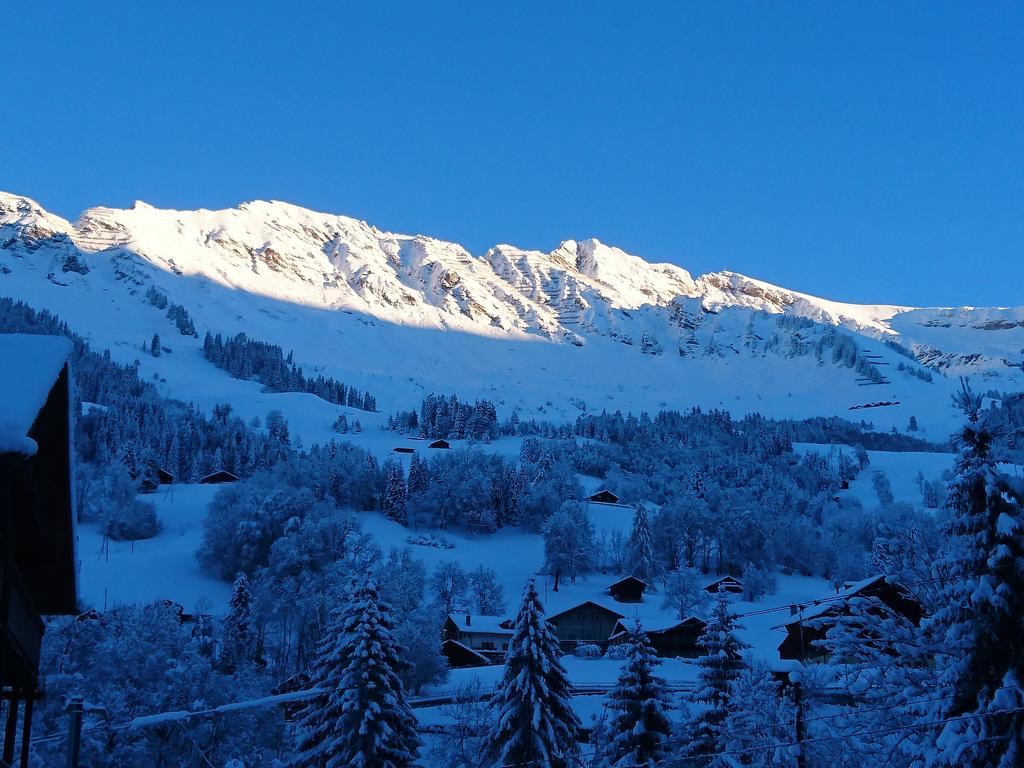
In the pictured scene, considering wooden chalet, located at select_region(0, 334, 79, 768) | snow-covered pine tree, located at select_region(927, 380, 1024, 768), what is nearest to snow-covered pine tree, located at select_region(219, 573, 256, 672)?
wooden chalet, located at select_region(0, 334, 79, 768)

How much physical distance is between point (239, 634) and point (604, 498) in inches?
2830

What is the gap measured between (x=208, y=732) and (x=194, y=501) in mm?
81822

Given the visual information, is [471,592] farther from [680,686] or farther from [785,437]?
[785,437]

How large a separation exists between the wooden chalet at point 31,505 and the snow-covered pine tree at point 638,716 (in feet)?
66.1

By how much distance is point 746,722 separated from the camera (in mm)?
23953

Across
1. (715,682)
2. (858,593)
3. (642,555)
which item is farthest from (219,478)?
(715,682)

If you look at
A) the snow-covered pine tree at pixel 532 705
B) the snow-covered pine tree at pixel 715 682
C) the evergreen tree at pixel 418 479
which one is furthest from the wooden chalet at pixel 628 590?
the snow-covered pine tree at pixel 532 705

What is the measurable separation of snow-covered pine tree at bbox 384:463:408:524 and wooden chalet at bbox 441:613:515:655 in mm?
39446

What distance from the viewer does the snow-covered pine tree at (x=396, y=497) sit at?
348 ft

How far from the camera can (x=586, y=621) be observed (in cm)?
7312

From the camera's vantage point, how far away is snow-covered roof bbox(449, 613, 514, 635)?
6562cm

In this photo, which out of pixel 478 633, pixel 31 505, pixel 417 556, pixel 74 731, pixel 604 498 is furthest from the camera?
pixel 604 498

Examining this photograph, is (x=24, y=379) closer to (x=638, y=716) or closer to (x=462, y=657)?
(x=638, y=716)

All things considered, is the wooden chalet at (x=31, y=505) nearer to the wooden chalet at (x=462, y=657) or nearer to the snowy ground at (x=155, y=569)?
the wooden chalet at (x=462, y=657)
